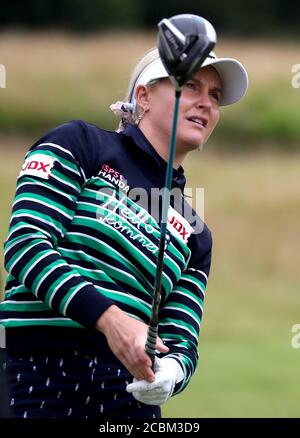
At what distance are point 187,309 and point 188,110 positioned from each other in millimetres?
484

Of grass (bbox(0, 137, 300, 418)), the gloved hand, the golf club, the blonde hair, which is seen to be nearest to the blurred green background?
grass (bbox(0, 137, 300, 418))

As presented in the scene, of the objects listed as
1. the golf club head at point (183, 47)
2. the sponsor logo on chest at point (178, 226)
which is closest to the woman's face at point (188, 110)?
the sponsor logo on chest at point (178, 226)

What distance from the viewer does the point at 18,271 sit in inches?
133

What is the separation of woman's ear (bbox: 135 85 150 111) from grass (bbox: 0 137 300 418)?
3218mm

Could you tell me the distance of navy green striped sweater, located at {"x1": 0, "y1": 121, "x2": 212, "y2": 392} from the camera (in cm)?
336

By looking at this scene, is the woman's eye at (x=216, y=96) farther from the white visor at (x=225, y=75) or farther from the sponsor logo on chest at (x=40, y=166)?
the sponsor logo on chest at (x=40, y=166)

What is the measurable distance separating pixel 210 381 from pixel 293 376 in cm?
49

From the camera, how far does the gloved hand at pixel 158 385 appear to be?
3348mm

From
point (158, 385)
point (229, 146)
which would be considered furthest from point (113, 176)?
point (229, 146)

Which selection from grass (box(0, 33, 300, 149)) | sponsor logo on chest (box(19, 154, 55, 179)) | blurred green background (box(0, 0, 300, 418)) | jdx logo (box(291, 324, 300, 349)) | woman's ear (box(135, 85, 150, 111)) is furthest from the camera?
grass (box(0, 33, 300, 149))

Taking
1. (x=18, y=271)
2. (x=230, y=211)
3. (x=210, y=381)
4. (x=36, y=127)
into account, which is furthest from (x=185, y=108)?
(x=36, y=127)

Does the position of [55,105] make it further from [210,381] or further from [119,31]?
[210,381]

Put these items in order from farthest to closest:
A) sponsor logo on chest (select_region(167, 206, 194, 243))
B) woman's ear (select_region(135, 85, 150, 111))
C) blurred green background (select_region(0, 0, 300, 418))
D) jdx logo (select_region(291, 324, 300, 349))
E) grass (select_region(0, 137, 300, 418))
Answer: jdx logo (select_region(291, 324, 300, 349))
blurred green background (select_region(0, 0, 300, 418))
grass (select_region(0, 137, 300, 418))
woman's ear (select_region(135, 85, 150, 111))
sponsor logo on chest (select_region(167, 206, 194, 243))

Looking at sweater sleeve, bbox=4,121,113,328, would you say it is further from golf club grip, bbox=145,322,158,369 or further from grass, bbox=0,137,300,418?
grass, bbox=0,137,300,418
